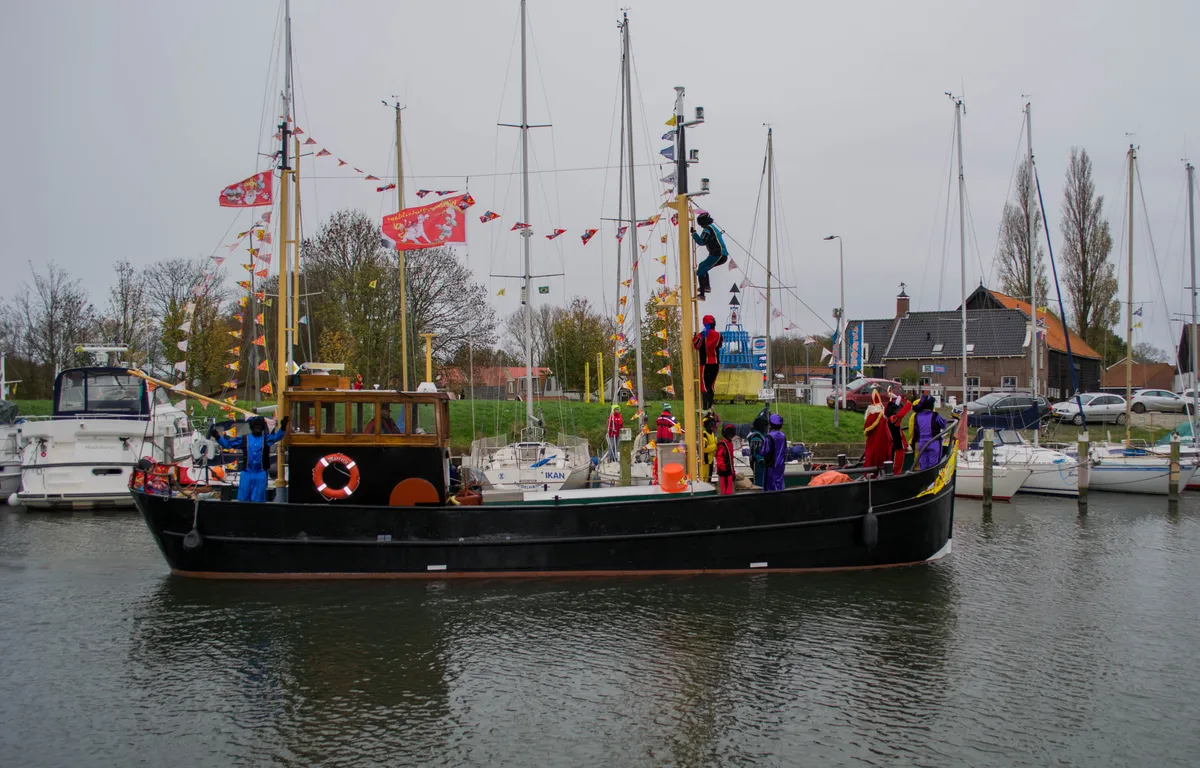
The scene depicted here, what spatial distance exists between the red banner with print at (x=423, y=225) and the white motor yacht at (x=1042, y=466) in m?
14.8

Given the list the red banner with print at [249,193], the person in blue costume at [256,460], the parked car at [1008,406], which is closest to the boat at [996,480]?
the parked car at [1008,406]

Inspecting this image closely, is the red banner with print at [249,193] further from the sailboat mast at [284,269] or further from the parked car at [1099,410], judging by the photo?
the parked car at [1099,410]

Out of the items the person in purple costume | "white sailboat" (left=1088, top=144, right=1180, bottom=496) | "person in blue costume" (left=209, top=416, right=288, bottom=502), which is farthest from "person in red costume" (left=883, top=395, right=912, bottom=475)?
"white sailboat" (left=1088, top=144, right=1180, bottom=496)

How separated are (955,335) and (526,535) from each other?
40.2 m

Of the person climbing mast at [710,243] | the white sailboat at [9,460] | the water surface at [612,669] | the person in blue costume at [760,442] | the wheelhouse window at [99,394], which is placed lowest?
the water surface at [612,669]

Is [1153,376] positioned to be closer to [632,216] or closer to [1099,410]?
[1099,410]

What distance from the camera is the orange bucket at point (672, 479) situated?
12.3 meters

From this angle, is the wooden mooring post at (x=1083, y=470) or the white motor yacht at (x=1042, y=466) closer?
the wooden mooring post at (x=1083, y=470)

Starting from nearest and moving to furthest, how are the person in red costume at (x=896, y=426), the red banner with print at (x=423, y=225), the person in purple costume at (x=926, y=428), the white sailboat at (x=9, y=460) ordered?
the person in purple costume at (x=926, y=428)
the person in red costume at (x=896, y=426)
the red banner with print at (x=423, y=225)
the white sailboat at (x=9, y=460)

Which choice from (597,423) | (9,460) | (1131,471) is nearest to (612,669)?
(1131,471)

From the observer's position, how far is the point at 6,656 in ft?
30.1

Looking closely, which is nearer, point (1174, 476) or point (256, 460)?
point (256, 460)

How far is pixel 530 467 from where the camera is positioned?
17.1m

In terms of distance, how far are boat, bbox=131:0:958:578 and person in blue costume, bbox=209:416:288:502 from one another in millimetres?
205
